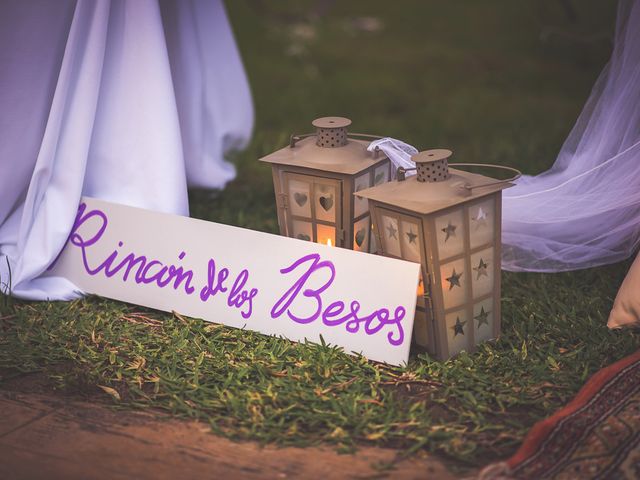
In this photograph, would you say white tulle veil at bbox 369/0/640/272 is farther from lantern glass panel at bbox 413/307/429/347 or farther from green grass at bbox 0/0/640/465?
lantern glass panel at bbox 413/307/429/347

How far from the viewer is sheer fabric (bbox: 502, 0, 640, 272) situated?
2.37 meters

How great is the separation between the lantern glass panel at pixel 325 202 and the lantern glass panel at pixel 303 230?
0.05 meters

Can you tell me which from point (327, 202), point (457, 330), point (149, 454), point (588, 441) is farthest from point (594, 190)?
point (149, 454)

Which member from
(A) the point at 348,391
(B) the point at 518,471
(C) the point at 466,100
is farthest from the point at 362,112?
(B) the point at 518,471

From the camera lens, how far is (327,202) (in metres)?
2.25

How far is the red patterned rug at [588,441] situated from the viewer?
5.40ft

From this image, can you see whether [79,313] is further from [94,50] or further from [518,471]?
[518,471]

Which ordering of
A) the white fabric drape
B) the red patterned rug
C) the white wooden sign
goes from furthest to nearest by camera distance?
the white fabric drape, the white wooden sign, the red patterned rug

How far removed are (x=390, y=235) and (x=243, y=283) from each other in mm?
439

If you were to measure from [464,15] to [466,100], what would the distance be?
7.11 ft

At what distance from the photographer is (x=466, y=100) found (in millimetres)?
4895

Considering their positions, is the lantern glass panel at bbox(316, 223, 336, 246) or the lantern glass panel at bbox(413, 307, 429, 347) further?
the lantern glass panel at bbox(316, 223, 336, 246)

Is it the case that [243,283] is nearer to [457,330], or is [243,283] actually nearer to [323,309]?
[323,309]

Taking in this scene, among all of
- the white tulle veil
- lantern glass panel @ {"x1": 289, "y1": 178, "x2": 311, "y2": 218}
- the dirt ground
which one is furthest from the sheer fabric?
the dirt ground
